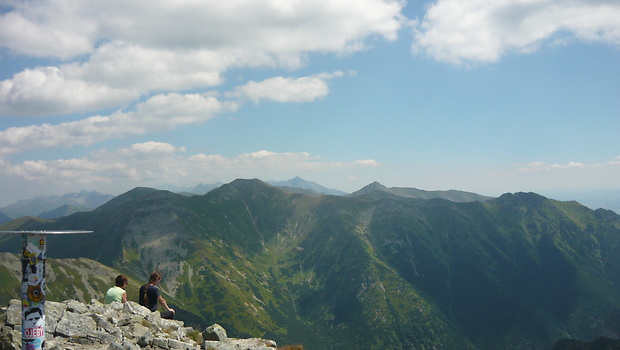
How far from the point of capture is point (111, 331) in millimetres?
20391

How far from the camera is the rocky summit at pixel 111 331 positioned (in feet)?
61.9

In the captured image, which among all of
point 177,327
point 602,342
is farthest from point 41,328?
point 602,342

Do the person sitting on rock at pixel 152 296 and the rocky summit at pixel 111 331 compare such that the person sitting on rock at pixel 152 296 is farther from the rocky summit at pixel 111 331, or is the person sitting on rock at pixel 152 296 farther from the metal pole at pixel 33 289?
the metal pole at pixel 33 289

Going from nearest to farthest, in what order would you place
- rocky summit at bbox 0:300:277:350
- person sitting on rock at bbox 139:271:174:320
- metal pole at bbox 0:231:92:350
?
1. metal pole at bbox 0:231:92:350
2. rocky summit at bbox 0:300:277:350
3. person sitting on rock at bbox 139:271:174:320

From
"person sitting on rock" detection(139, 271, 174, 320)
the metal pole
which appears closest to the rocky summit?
"person sitting on rock" detection(139, 271, 174, 320)

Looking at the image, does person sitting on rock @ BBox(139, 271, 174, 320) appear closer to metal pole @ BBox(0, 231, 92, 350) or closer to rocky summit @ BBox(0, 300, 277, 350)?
rocky summit @ BBox(0, 300, 277, 350)

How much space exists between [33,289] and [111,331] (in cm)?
570

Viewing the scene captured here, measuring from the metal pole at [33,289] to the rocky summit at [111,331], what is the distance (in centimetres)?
161

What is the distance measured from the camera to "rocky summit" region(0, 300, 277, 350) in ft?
61.9

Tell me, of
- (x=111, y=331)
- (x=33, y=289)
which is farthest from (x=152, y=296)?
(x=33, y=289)

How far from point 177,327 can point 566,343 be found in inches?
7923

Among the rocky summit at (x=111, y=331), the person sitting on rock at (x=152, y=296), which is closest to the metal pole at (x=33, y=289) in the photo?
the rocky summit at (x=111, y=331)

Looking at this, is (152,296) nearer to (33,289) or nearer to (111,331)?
(111,331)

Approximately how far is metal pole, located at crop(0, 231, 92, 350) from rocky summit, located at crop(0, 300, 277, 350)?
161 centimetres
